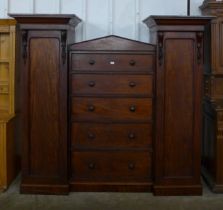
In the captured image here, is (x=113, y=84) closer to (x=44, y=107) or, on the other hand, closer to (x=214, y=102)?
(x=44, y=107)

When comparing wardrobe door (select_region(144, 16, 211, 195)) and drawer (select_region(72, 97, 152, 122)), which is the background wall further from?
drawer (select_region(72, 97, 152, 122))

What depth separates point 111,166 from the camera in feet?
13.4

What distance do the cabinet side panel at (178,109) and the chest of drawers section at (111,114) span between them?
16 cm

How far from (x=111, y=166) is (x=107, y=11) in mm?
1645

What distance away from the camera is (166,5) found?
464 centimetres

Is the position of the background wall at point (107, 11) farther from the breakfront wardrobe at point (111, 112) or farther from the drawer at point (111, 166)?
the drawer at point (111, 166)

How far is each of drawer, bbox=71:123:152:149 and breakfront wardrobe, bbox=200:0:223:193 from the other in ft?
2.00

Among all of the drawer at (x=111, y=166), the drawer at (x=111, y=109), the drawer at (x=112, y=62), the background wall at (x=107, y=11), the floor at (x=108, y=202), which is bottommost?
the floor at (x=108, y=202)

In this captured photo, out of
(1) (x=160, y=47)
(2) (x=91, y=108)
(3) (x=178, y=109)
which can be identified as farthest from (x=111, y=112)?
(1) (x=160, y=47)

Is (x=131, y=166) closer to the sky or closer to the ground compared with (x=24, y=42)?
closer to the ground

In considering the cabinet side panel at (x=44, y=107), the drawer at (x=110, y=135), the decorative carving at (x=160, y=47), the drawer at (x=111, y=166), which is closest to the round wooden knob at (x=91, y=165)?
the drawer at (x=111, y=166)

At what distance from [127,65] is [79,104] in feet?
1.84

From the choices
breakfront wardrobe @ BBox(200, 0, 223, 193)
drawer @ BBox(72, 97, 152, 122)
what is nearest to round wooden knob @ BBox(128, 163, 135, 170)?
drawer @ BBox(72, 97, 152, 122)

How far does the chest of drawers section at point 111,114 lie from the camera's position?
13.1ft
